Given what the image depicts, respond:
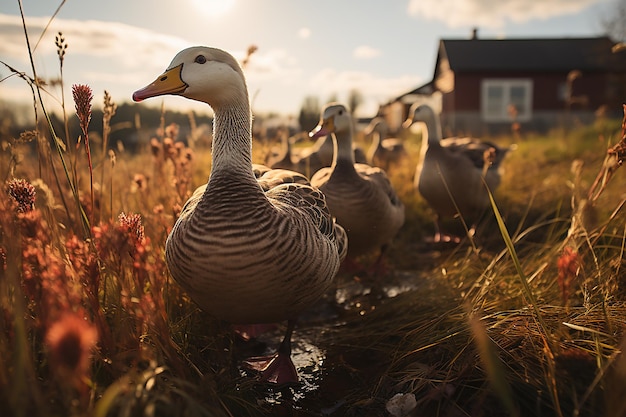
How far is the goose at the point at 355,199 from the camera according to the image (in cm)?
456

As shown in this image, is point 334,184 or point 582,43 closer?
point 334,184

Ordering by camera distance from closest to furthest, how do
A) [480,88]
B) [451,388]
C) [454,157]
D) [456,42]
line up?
1. [451,388]
2. [454,157]
3. [480,88]
4. [456,42]

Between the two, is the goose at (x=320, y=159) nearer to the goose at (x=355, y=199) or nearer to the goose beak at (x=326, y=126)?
the goose at (x=355, y=199)

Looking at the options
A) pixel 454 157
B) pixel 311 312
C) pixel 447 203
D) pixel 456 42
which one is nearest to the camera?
pixel 311 312

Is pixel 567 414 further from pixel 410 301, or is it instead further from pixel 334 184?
pixel 334 184

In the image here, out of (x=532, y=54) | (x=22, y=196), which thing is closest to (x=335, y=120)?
(x=22, y=196)

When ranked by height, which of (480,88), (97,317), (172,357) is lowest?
(172,357)

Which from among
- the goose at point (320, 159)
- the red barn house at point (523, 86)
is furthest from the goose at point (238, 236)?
the red barn house at point (523, 86)

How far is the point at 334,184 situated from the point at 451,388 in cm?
289

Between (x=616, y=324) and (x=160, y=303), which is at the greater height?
(x=160, y=303)

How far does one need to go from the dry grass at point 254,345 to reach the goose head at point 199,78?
402 millimetres

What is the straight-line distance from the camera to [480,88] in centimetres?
2817

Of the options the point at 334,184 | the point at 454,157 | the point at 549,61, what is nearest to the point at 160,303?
the point at 334,184

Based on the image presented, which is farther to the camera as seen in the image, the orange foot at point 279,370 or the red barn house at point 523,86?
the red barn house at point 523,86
